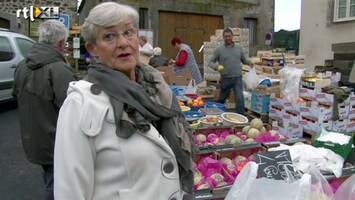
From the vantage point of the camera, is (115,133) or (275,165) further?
(275,165)

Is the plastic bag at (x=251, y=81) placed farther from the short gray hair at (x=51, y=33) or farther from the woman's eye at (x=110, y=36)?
the woman's eye at (x=110, y=36)

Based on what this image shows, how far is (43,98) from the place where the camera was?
2428 millimetres

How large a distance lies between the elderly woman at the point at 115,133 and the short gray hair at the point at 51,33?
1232 mm

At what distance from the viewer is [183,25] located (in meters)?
17.9

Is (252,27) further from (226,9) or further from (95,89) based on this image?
(95,89)

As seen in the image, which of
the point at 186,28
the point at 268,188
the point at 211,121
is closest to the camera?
the point at 268,188

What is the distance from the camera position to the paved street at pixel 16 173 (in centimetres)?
384

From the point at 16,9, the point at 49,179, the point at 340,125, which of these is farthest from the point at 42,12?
the point at 49,179

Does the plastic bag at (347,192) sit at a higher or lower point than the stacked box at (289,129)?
higher

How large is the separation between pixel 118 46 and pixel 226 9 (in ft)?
60.5

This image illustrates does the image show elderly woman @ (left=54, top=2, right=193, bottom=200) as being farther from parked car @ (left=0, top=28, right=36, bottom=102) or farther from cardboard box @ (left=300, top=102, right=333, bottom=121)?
Result: parked car @ (left=0, top=28, right=36, bottom=102)

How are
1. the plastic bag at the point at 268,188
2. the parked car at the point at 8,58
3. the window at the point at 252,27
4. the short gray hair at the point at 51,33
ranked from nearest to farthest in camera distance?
the plastic bag at the point at 268,188
the short gray hair at the point at 51,33
the parked car at the point at 8,58
the window at the point at 252,27

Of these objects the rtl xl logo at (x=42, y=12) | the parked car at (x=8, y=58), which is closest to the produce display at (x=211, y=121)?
the parked car at (x=8, y=58)

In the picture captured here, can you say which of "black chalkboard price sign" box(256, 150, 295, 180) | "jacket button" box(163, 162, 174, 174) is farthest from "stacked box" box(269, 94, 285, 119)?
"jacket button" box(163, 162, 174, 174)
